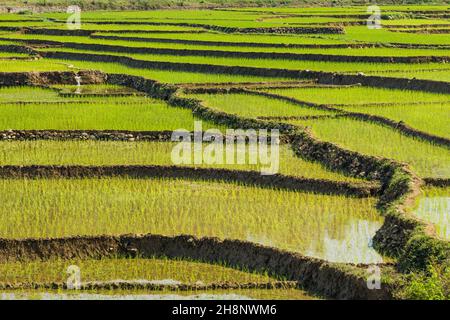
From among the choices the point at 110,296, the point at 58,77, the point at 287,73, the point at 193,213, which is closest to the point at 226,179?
the point at 193,213

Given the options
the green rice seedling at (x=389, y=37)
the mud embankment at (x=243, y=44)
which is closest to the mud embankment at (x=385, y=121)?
the mud embankment at (x=243, y=44)

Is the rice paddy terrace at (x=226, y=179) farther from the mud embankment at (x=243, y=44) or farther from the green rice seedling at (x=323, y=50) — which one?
the mud embankment at (x=243, y=44)

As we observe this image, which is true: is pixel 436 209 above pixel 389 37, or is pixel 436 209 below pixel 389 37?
below

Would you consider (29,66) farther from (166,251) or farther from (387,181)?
(166,251)

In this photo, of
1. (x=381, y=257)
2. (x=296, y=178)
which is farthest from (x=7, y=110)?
(x=381, y=257)

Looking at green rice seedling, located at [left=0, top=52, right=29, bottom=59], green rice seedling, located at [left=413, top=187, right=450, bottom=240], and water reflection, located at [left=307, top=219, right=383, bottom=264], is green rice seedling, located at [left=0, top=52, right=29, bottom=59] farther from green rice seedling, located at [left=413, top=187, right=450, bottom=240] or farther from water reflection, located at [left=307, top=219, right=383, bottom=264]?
water reflection, located at [left=307, top=219, right=383, bottom=264]

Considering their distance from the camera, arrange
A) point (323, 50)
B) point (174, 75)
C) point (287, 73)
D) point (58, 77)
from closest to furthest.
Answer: point (287, 73)
point (174, 75)
point (58, 77)
point (323, 50)

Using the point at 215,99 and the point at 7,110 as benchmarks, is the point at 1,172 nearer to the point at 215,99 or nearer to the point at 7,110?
the point at 7,110

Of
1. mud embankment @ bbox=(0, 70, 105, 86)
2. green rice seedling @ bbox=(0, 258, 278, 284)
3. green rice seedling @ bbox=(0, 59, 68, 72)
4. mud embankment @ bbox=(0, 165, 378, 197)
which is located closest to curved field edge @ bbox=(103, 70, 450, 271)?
mud embankment @ bbox=(0, 165, 378, 197)
